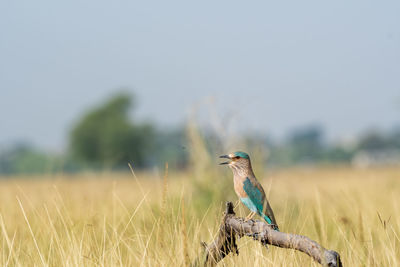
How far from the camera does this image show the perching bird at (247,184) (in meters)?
3.24

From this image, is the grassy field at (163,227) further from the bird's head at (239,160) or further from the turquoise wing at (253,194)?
the bird's head at (239,160)

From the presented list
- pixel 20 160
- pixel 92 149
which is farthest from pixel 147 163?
pixel 20 160

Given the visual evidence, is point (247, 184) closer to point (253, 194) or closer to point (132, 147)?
point (253, 194)

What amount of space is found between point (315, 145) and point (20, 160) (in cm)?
6022

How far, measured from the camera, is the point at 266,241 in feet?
10.3

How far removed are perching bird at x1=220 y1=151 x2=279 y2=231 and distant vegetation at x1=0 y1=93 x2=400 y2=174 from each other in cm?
38

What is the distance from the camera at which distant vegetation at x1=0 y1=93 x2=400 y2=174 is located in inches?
295

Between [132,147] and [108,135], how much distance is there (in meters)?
2.69

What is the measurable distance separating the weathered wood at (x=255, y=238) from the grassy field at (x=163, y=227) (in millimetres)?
175

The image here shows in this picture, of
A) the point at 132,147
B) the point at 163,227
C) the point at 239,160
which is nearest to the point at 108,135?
the point at 132,147

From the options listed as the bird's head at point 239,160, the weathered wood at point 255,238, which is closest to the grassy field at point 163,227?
the weathered wood at point 255,238

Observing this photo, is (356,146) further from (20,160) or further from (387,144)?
(20,160)

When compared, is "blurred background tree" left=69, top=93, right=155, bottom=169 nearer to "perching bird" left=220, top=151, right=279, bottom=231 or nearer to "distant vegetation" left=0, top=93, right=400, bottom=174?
"distant vegetation" left=0, top=93, right=400, bottom=174

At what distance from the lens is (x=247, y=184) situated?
3.31 metres
